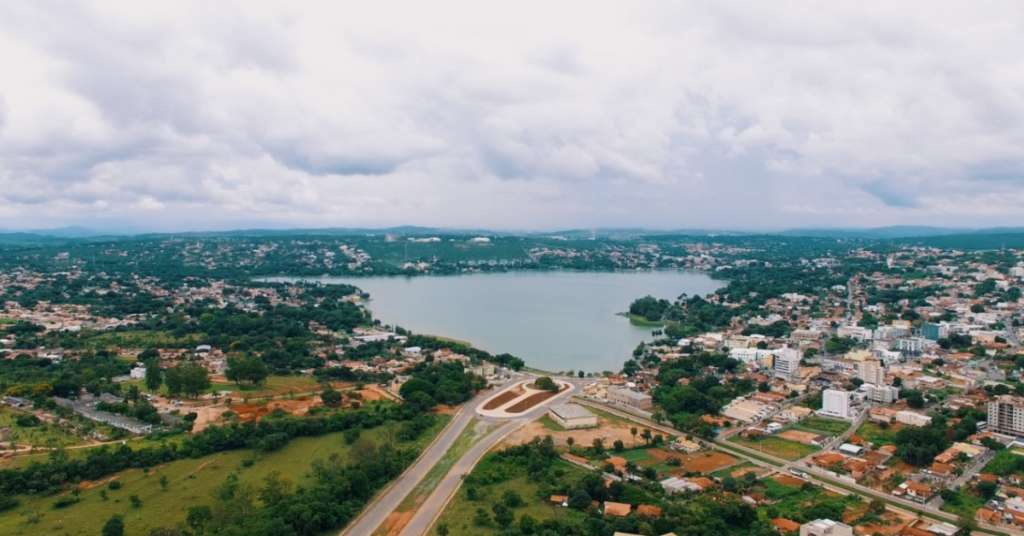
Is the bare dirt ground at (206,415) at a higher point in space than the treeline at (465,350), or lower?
lower

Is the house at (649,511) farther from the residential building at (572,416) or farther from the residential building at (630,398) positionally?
the residential building at (630,398)

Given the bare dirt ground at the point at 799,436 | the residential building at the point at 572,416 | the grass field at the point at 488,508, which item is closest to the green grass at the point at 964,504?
the bare dirt ground at the point at 799,436

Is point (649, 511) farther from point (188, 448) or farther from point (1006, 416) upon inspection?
point (1006, 416)

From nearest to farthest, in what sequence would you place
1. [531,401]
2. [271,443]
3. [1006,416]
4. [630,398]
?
1. [271,443]
2. [1006,416]
3. [630,398]
4. [531,401]

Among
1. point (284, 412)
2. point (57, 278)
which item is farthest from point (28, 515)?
point (57, 278)

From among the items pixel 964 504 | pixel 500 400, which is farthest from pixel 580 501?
pixel 500 400

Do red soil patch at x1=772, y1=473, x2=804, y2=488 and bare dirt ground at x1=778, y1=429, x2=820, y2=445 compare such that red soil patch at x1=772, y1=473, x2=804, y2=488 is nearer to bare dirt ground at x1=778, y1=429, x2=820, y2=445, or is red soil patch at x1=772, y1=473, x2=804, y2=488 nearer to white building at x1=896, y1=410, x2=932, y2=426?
bare dirt ground at x1=778, y1=429, x2=820, y2=445
